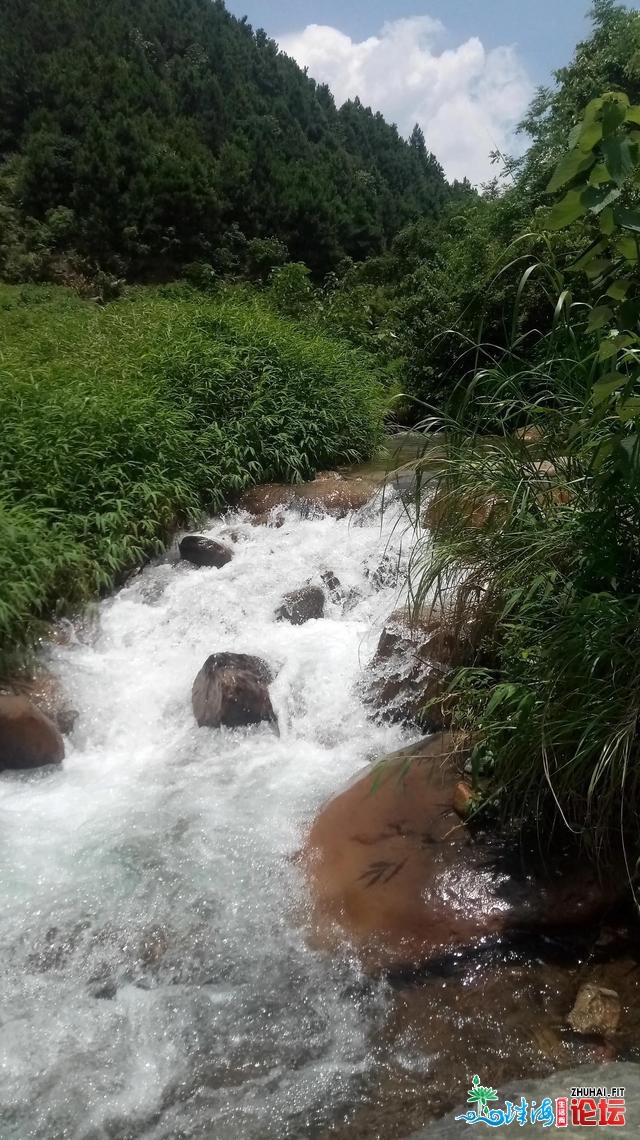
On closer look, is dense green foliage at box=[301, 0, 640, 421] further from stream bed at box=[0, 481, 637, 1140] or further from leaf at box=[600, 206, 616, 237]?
leaf at box=[600, 206, 616, 237]

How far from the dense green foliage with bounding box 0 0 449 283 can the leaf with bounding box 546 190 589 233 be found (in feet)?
54.9

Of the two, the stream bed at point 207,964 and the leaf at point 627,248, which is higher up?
the leaf at point 627,248

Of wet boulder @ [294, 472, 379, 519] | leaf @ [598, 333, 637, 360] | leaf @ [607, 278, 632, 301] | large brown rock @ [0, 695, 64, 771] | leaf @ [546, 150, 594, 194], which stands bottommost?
large brown rock @ [0, 695, 64, 771]

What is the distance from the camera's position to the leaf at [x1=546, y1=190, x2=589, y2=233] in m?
2.42

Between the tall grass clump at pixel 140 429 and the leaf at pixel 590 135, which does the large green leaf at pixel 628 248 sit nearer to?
the leaf at pixel 590 135

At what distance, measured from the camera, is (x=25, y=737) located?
504 cm

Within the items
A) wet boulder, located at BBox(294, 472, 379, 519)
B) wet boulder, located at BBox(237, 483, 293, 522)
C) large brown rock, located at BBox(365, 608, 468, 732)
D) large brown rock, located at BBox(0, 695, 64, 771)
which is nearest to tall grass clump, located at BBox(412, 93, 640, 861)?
large brown rock, located at BBox(365, 608, 468, 732)

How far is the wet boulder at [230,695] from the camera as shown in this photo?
17.4 ft

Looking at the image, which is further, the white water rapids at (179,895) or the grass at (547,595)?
the grass at (547,595)

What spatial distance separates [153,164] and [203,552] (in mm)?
16059

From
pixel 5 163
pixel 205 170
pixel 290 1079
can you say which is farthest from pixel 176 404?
pixel 5 163

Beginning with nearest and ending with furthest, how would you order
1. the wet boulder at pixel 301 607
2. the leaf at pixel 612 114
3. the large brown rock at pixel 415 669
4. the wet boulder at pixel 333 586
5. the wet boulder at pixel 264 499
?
the leaf at pixel 612 114, the large brown rock at pixel 415 669, the wet boulder at pixel 301 607, the wet boulder at pixel 333 586, the wet boulder at pixel 264 499

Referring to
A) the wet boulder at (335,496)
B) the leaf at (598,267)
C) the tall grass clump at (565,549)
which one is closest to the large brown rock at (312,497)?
the wet boulder at (335,496)

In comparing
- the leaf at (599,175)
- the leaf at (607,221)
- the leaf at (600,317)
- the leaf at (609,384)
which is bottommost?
the leaf at (609,384)
